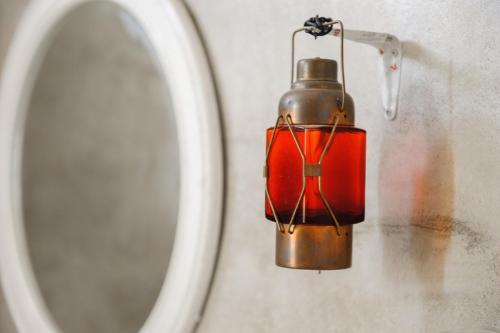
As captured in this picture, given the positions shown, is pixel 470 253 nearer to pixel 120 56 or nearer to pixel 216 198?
pixel 216 198

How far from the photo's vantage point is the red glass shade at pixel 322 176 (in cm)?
62

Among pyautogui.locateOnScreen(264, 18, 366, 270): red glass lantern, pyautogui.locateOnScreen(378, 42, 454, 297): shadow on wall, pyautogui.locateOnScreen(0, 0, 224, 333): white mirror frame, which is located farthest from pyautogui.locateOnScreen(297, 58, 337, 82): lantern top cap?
pyautogui.locateOnScreen(0, 0, 224, 333): white mirror frame

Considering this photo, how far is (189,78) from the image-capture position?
93 centimetres

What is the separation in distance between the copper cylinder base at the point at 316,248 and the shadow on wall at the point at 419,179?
10 centimetres

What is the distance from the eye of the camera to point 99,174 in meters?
1.12

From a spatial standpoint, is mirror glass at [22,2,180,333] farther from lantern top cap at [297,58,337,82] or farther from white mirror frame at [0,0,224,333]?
lantern top cap at [297,58,337,82]

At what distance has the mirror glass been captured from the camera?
3.28ft

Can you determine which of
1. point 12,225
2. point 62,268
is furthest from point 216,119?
point 12,225

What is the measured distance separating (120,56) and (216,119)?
0.27 metres

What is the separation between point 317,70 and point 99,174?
61cm

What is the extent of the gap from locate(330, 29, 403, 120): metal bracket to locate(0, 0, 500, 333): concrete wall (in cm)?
1

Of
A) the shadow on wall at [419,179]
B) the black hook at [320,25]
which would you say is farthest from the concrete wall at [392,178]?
the black hook at [320,25]

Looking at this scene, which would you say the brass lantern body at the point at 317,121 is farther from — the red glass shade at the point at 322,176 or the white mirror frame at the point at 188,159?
the white mirror frame at the point at 188,159

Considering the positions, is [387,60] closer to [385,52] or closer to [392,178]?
[385,52]
